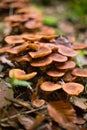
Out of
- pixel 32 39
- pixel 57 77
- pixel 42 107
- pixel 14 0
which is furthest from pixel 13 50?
pixel 14 0

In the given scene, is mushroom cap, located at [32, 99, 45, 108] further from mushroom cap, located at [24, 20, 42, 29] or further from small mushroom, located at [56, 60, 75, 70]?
mushroom cap, located at [24, 20, 42, 29]

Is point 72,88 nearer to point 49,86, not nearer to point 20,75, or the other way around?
point 49,86

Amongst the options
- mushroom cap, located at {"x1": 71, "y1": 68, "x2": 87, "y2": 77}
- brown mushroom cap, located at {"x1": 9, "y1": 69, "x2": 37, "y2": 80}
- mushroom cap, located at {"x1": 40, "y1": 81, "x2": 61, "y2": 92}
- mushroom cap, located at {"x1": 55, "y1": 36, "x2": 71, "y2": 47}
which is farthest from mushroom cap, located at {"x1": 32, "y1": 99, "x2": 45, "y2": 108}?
mushroom cap, located at {"x1": 55, "y1": 36, "x2": 71, "y2": 47}

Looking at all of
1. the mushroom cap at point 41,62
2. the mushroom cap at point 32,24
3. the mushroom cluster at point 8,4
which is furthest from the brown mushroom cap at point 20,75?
the mushroom cluster at point 8,4

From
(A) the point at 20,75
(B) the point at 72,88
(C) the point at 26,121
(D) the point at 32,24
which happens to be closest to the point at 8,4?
(D) the point at 32,24

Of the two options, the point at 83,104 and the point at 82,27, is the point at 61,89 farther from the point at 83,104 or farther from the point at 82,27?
the point at 82,27

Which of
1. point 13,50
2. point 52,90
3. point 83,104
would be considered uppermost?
point 13,50

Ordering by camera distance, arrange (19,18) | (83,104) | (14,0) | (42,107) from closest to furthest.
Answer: (42,107) → (83,104) → (19,18) → (14,0)
